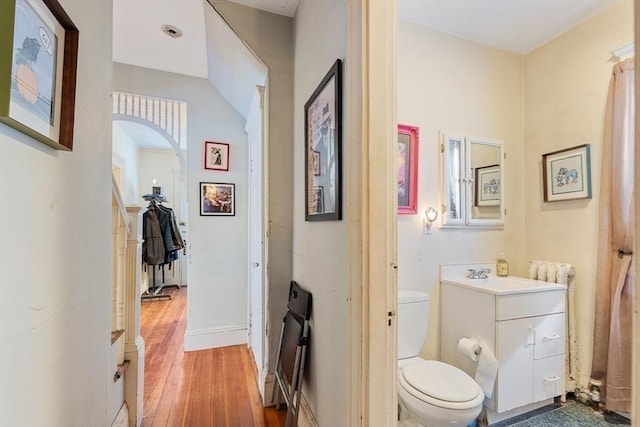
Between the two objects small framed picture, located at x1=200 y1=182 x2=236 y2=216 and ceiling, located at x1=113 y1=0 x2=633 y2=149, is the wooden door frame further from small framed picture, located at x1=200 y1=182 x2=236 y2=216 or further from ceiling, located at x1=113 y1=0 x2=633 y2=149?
small framed picture, located at x1=200 y1=182 x2=236 y2=216

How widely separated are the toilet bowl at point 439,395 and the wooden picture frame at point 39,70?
1816 mm

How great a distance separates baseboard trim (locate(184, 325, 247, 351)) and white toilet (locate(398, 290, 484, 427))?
5.65 ft

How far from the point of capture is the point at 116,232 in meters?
1.55

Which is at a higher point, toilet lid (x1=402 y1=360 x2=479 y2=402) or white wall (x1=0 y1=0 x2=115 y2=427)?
white wall (x1=0 y1=0 x2=115 y2=427)

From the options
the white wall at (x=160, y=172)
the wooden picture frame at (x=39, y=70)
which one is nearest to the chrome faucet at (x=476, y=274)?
the wooden picture frame at (x=39, y=70)

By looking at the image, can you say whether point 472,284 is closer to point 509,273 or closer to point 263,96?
point 509,273

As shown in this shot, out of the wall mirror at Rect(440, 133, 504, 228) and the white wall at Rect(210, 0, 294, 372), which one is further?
the wall mirror at Rect(440, 133, 504, 228)

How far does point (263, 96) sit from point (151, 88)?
147cm

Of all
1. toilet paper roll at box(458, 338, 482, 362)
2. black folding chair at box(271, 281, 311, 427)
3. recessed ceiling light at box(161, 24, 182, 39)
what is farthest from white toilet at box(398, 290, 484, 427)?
recessed ceiling light at box(161, 24, 182, 39)

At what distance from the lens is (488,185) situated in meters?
2.30

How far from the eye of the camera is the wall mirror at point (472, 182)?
2164mm

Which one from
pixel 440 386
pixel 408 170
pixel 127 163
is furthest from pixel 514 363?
pixel 127 163

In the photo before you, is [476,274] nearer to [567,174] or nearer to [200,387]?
[567,174]

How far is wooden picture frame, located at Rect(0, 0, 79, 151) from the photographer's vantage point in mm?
616
